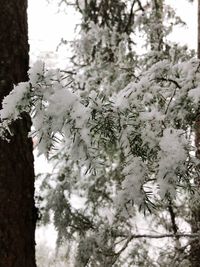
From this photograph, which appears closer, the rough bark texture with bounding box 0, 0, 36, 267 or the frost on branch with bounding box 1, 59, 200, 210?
the frost on branch with bounding box 1, 59, 200, 210

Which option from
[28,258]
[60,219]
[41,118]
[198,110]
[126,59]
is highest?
[126,59]

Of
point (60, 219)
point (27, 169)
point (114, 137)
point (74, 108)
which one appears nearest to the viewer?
point (74, 108)

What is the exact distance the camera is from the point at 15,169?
2.82 metres

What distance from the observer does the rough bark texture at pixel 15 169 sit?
2711 mm

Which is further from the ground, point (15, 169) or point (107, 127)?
point (15, 169)

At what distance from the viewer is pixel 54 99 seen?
6.13 ft

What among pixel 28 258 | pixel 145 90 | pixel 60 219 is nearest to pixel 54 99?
pixel 145 90

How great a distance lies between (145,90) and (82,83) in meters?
4.32

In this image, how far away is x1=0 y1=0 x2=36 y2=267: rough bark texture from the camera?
271 centimetres

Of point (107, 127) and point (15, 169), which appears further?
point (15, 169)

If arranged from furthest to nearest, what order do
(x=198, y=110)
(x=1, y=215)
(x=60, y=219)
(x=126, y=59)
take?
(x=126, y=59) → (x=60, y=219) → (x=1, y=215) → (x=198, y=110)

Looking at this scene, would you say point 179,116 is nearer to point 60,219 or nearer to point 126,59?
point 60,219

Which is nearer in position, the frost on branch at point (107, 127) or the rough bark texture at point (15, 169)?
the frost on branch at point (107, 127)

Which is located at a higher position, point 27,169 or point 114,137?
point 27,169
